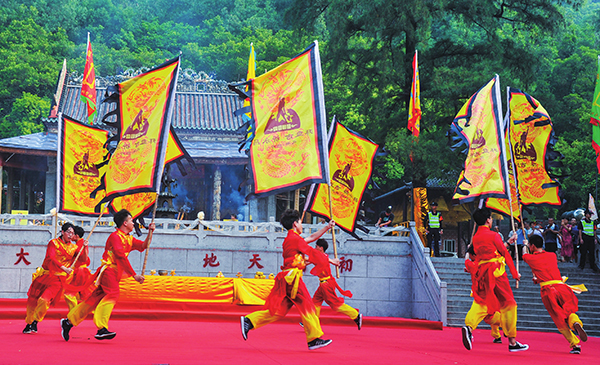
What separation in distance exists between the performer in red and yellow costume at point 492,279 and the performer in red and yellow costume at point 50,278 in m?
5.17

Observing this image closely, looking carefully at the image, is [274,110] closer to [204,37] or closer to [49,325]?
[49,325]

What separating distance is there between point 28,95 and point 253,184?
21.2 meters

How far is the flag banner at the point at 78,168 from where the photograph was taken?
12500 millimetres

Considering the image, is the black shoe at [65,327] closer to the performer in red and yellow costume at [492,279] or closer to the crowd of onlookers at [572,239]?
the performer in red and yellow costume at [492,279]

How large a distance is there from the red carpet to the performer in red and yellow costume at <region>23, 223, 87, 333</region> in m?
0.33

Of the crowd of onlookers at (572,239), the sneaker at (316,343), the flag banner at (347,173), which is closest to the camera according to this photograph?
the sneaker at (316,343)

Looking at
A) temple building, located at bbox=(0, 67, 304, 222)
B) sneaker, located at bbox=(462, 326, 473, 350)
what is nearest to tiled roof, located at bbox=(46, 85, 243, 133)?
temple building, located at bbox=(0, 67, 304, 222)

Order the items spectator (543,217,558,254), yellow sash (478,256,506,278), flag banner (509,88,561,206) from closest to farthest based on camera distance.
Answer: yellow sash (478,256,506,278) < flag banner (509,88,561,206) < spectator (543,217,558,254)

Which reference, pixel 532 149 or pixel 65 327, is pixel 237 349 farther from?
pixel 532 149

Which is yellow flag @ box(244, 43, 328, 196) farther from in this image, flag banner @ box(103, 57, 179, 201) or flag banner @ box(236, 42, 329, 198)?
flag banner @ box(103, 57, 179, 201)

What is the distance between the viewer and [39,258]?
1439 centimetres

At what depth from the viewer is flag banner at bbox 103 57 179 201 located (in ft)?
26.1

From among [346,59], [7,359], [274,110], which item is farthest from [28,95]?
[7,359]

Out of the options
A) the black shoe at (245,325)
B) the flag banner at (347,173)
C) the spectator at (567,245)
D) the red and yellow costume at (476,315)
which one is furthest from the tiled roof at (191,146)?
the black shoe at (245,325)
